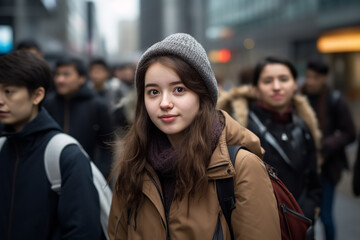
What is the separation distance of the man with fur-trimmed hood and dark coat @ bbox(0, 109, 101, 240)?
142cm

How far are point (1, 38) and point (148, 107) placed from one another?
12927mm

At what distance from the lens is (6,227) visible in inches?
89.5

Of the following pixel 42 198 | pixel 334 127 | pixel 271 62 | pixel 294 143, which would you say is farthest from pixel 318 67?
pixel 42 198

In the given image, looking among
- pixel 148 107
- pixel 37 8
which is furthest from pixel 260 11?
pixel 148 107

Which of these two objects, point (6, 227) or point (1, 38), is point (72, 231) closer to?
point (6, 227)

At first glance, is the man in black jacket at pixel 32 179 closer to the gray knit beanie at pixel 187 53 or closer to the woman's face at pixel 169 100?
the woman's face at pixel 169 100

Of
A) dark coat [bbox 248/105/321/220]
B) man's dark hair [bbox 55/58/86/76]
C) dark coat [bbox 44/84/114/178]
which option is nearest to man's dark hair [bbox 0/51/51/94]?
dark coat [bbox 248/105/321/220]

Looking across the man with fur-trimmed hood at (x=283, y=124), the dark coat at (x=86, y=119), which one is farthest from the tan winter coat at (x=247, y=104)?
the dark coat at (x=86, y=119)

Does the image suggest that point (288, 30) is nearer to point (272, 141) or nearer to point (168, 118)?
point (272, 141)

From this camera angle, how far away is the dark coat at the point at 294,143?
297cm

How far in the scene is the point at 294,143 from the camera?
3.11 m

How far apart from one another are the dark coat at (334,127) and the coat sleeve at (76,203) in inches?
122

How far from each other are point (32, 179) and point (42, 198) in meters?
0.13

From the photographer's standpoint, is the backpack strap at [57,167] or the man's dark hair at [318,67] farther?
the man's dark hair at [318,67]
